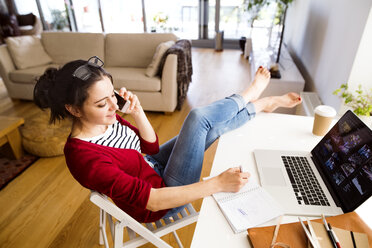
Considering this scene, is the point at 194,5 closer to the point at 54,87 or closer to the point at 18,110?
the point at 18,110

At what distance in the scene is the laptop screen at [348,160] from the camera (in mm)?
734

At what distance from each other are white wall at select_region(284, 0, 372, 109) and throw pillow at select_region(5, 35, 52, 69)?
3302 millimetres

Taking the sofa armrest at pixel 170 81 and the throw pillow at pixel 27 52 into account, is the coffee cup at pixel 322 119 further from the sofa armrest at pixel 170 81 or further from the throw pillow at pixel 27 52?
the throw pillow at pixel 27 52

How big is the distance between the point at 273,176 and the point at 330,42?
157cm

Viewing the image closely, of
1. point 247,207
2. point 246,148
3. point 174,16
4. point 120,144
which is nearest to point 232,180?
point 247,207

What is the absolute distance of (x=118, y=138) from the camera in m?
1.07

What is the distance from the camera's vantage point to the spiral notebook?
0.73 m

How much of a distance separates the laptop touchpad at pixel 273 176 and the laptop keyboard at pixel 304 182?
33 millimetres

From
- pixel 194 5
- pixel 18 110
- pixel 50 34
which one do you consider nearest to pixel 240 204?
pixel 18 110

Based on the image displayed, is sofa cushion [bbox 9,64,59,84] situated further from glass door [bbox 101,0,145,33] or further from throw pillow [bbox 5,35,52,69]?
glass door [bbox 101,0,145,33]

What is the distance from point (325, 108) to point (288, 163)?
341 mm

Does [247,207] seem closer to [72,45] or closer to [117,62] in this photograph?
[117,62]

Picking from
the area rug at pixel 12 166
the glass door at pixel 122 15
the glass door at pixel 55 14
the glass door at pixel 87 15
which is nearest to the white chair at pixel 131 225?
the area rug at pixel 12 166

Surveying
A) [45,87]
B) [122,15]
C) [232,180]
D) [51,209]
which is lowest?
[51,209]
